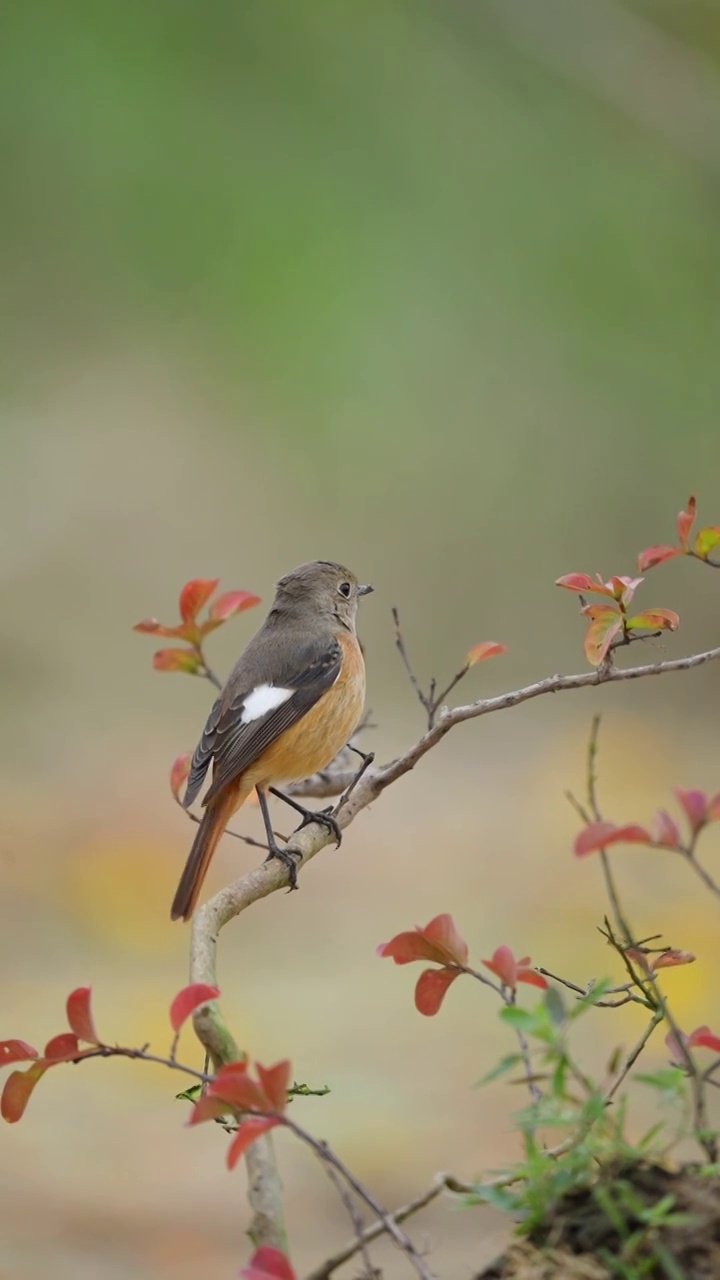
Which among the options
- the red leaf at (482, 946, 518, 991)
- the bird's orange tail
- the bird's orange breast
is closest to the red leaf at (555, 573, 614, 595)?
the red leaf at (482, 946, 518, 991)

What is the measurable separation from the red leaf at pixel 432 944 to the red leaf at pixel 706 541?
55 cm

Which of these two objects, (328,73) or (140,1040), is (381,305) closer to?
(328,73)

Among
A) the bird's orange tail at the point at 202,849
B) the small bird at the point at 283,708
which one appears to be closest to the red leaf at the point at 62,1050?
the bird's orange tail at the point at 202,849

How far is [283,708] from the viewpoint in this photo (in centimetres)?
244

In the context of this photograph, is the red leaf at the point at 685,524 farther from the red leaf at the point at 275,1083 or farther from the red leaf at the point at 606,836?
A: the red leaf at the point at 275,1083

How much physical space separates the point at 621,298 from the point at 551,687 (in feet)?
22.0

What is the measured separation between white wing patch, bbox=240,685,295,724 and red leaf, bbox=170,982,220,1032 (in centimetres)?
137

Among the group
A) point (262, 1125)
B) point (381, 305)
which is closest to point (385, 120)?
point (381, 305)

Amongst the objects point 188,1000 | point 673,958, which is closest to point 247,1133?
point 188,1000

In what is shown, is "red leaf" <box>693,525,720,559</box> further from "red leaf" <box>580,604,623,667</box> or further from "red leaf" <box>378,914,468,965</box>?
"red leaf" <box>378,914,468,965</box>

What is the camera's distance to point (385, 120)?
800 centimetres

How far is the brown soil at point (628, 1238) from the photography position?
80cm

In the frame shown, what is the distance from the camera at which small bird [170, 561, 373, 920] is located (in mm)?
2312

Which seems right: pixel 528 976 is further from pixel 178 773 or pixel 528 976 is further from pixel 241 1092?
pixel 178 773
